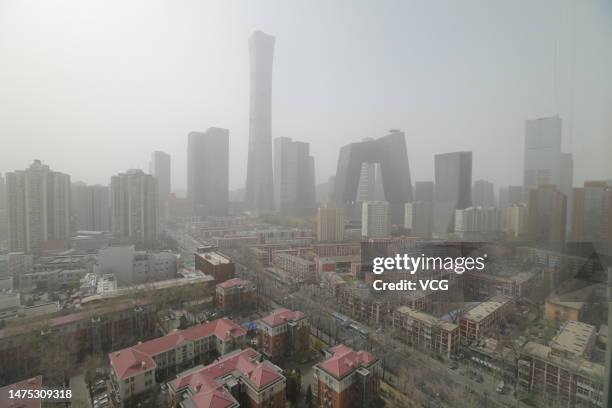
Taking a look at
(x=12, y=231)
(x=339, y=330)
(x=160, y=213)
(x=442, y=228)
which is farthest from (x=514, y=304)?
(x=160, y=213)

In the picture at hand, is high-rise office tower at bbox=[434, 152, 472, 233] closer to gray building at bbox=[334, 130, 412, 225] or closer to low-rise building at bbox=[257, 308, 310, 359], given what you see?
gray building at bbox=[334, 130, 412, 225]

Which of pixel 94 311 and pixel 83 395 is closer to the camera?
pixel 83 395

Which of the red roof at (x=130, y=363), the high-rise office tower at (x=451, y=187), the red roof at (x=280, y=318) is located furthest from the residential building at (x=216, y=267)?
the high-rise office tower at (x=451, y=187)

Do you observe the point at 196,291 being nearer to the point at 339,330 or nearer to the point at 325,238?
the point at 339,330

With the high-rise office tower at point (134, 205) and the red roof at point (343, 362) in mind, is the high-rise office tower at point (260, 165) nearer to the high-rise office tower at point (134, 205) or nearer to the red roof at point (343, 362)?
the high-rise office tower at point (134, 205)

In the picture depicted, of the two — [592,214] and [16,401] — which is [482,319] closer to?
[592,214]

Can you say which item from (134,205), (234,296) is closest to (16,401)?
(234,296)
